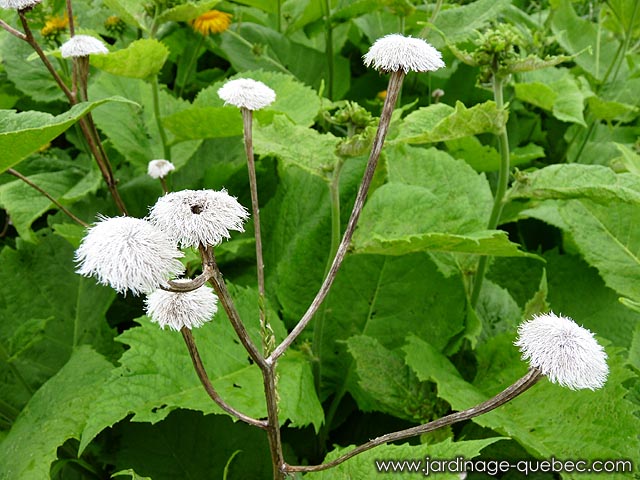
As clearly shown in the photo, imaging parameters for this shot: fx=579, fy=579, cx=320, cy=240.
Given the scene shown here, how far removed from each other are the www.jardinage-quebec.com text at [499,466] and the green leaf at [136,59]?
1.01 metres

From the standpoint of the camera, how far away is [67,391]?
1.16 meters

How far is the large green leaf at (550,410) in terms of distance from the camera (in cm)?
99

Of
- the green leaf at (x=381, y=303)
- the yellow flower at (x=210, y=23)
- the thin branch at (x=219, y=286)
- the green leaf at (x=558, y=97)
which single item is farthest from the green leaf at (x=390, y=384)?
the yellow flower at (x=210, y=23)

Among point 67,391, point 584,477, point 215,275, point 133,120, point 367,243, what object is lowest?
point 67,391

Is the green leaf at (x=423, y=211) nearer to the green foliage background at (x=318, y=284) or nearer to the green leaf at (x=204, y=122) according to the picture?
the green foliage background at (x=318, y=284)

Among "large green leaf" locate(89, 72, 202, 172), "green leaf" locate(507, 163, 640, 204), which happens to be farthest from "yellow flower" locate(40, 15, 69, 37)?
"green leaf" locate(507, 163, 640, 204)

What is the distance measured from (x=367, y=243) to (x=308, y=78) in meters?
1.23

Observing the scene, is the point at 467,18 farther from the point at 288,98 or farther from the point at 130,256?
the point at 130,256

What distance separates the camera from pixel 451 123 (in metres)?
1.00

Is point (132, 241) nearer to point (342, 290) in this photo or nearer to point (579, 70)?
point (342, 290)

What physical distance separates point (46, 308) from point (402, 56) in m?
1.23

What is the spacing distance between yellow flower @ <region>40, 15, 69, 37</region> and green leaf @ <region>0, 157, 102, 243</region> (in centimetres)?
39

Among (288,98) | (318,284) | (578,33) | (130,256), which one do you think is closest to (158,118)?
(288,98)

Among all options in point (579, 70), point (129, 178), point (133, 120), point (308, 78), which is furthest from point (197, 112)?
point (579, 70)
